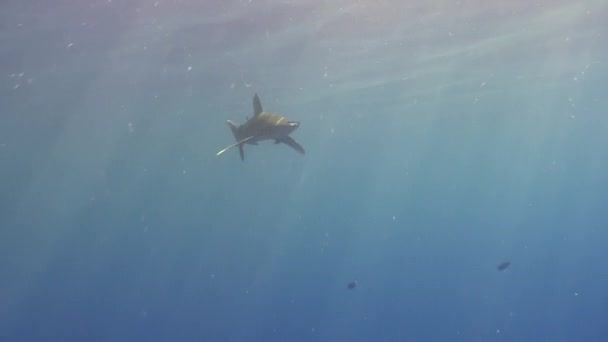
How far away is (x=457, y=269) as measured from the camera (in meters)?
A: 56.1

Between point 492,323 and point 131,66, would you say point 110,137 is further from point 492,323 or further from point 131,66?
point 492,323

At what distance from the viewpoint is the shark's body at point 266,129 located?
723 cm

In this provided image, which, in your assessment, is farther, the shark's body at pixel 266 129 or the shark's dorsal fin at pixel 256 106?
the shark's dorsal fin at pixel 256 106

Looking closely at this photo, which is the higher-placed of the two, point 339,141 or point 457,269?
point 339,141

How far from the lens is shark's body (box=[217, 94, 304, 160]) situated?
7234mm

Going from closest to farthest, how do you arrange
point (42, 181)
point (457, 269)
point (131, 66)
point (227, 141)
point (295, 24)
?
point (295, 24), point (131, 66), point (227, 141), point (457, 269), point (42, 181)

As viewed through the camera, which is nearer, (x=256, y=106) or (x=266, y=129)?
(x=266, y=129)

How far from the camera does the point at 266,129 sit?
7.51 m

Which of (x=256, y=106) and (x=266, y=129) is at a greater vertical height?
(x=256, y=106)

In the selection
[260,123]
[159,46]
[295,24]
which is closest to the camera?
[260,123]

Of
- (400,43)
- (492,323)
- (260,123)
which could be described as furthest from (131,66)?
(492,323)

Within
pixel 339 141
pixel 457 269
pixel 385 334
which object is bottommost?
pixel 457 269

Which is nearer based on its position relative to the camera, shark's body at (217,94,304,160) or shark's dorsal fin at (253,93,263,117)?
shark's body at (217,94,304,160)

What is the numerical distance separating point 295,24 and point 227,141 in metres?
30.3
